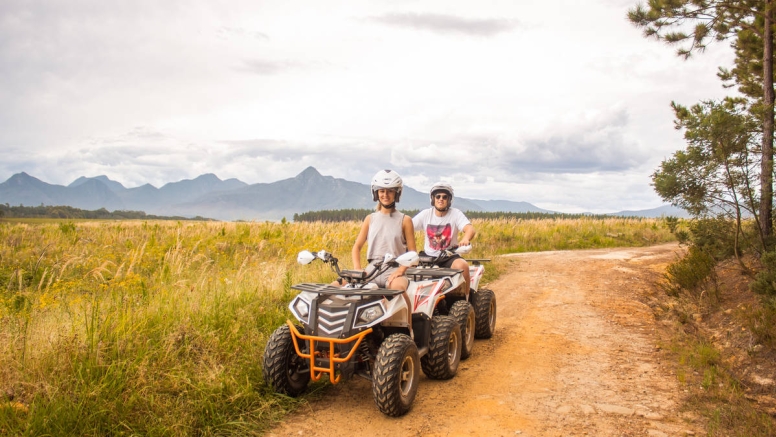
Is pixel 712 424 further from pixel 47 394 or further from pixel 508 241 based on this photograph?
pixel 508 241

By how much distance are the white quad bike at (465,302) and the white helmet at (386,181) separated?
44.3 inches

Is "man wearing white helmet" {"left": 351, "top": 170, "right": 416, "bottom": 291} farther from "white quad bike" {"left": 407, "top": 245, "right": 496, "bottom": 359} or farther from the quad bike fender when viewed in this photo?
the quad bike fender

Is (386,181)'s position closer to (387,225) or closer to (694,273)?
(387,225)

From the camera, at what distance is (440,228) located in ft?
25.3

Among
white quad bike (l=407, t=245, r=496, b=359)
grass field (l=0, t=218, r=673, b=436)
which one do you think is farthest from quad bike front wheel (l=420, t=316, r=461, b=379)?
grass field (l=0, t=218, r=673, b=436)

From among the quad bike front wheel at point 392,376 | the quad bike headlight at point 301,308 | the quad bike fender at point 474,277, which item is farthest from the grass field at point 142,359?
the quad bike fender at point 474,277

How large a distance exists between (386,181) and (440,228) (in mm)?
2157

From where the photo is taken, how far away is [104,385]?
4.32 metres

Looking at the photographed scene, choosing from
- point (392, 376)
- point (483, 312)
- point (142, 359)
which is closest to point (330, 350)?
point (392, 376)

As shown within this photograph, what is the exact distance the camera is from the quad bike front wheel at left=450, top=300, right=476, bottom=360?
6.46m

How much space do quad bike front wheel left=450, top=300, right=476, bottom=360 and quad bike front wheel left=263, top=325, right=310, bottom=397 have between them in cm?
221

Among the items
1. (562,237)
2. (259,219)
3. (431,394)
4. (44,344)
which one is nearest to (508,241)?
(562,237)

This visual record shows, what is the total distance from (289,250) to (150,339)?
8.11 meters

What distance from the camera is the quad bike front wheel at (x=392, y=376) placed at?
4.53m
